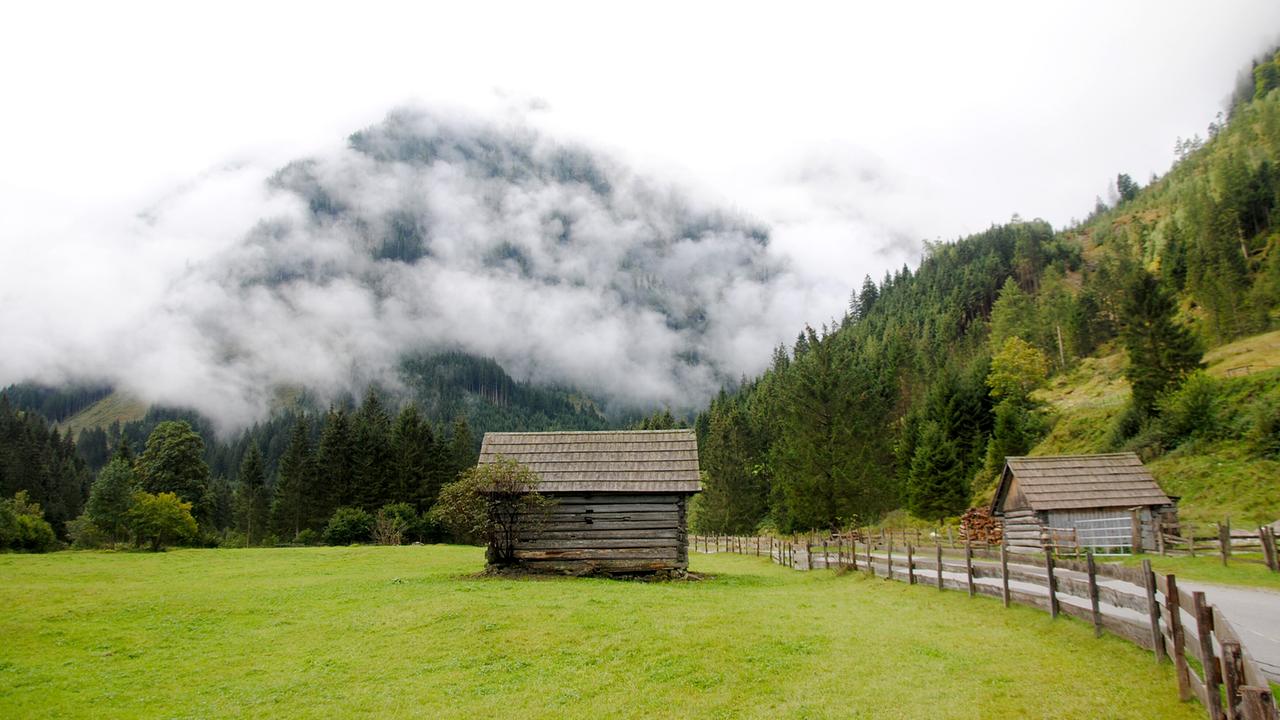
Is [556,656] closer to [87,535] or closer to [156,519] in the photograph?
[156,519]

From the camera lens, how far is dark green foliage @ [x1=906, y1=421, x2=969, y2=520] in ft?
192

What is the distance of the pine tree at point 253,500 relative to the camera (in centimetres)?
7894

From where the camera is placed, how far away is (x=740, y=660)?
13523 millimetres

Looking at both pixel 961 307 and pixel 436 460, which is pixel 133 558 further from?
pixel 961 307

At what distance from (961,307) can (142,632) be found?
17844cm

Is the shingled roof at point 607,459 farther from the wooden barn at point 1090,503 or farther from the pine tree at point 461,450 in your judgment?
the pine tree at point 461,450

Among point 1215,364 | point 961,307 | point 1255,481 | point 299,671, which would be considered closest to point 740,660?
point 299,671

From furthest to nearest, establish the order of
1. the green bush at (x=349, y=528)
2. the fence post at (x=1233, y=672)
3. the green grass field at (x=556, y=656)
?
the green bush at (x=349, y=528) → the green grass field at (x=556, y=656) → the fence post at (x=1233, y=672)

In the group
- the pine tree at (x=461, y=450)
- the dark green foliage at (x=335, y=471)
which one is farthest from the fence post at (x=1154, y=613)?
the pine tree at (x=461, y=450)

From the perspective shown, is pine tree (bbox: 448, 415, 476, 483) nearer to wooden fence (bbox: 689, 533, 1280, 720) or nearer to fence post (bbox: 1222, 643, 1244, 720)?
wooden fence (bbox: 689, 533, 1280, 720)

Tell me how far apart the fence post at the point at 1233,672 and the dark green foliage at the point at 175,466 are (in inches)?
2793

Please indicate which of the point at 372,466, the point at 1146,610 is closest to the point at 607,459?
the point at 1146,610

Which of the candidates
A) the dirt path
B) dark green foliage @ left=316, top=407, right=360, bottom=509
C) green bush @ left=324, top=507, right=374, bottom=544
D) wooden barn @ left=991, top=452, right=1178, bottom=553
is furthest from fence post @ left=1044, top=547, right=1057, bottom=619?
dark green foliage @ left=316, top=407, right=360, bottom=509

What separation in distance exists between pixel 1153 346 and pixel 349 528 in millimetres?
70733
